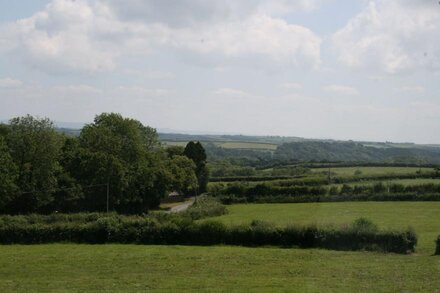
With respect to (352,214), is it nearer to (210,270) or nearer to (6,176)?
(210,270)

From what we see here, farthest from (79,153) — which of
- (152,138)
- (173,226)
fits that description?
(173,226)

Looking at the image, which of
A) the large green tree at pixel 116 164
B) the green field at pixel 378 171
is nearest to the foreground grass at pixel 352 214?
the large green tree at pixel 116 164

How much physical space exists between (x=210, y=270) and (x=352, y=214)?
37.6m

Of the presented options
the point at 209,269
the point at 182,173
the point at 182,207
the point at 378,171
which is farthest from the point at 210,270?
the point at 378,171

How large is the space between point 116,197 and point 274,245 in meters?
25.7

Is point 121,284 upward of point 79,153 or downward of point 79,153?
downward

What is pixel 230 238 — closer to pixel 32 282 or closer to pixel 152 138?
pixel 32 282

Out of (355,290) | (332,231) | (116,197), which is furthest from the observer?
(116,197)

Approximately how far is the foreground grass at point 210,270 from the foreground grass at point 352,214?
14930 mm

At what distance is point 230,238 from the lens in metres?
40.6

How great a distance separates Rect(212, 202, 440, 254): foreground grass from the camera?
52906mm

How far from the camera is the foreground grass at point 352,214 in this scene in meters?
52.9

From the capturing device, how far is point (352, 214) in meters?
60.8

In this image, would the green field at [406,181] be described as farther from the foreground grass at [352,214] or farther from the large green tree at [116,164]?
the large green tree at [116,164]
